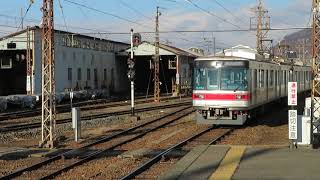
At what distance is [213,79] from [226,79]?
19.4 inches

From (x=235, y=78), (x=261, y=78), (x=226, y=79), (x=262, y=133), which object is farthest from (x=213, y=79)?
(x=261, y=78)

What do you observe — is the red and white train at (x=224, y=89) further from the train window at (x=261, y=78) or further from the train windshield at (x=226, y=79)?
the train window at (x=261, y=78)

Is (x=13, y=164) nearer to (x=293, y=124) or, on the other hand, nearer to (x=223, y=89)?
(x=293, y=124)

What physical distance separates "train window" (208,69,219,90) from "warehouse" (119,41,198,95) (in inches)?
1479

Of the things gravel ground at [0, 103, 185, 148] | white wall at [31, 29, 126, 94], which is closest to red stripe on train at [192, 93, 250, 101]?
gravel ground at [0, 103, 185, 148]

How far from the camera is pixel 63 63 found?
57.5 m

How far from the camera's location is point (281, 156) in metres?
12.9

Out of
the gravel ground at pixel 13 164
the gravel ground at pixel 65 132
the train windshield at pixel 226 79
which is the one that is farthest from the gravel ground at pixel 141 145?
the gravel ground at pixel 65 132

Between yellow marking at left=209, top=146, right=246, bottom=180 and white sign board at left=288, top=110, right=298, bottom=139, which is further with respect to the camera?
white sign board at left=288, top=110, right=298, bottom=139

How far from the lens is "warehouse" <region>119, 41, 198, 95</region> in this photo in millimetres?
66750

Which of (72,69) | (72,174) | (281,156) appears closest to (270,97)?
(281,156)

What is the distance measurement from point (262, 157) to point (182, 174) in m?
2.65

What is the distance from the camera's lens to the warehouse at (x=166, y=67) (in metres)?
66.8

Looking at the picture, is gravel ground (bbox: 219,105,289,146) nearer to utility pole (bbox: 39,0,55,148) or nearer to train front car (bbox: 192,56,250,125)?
train front car (bbox: 192,56,250,125)
